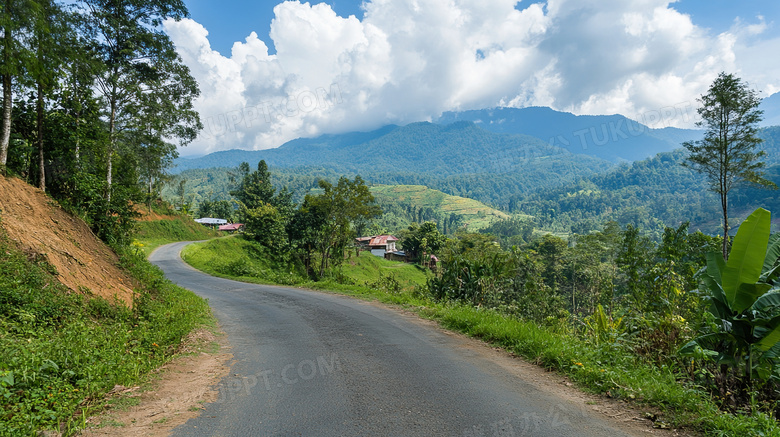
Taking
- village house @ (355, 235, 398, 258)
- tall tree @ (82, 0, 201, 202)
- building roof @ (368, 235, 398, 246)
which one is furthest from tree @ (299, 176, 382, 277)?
building roof @ (368, 235, 398, 246)

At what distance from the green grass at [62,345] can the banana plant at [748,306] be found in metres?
6.72

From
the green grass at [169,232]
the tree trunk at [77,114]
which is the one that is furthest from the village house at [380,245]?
the tree trunk at [77,114]

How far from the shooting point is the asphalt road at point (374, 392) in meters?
3.51

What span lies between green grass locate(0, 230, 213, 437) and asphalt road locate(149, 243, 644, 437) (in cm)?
111

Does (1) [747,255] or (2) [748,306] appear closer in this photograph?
(2) [748,306]

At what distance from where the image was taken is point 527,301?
599 inches

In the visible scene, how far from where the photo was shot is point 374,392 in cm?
435

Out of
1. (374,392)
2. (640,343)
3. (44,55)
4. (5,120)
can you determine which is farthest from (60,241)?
(640,343)

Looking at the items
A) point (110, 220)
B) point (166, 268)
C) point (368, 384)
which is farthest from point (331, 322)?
point (166, 268)

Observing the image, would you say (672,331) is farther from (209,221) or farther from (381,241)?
(381,241)

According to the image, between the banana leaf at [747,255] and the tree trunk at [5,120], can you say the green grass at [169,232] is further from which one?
the banana leaf at [747,255]

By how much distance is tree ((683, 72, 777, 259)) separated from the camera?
1952 centimetres

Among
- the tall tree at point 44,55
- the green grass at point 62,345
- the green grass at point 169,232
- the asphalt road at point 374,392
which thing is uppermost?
the tall tree at point 44,55

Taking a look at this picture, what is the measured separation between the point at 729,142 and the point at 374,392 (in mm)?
25509
